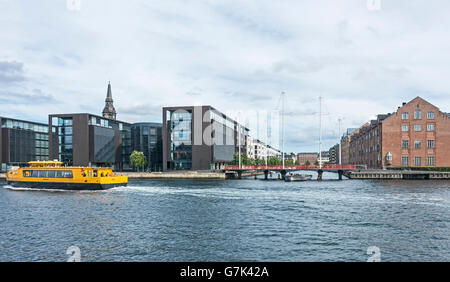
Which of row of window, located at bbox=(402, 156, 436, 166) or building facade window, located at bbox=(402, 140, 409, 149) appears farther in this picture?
building facade window, located at bbox=(402, 140, 409, 149)

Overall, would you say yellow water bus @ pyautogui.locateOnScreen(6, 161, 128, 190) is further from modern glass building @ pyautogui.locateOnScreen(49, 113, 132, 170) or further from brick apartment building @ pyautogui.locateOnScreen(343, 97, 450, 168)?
brick apartment building @ pyautogui.locateOnScreen(343, 97, 450, 168)

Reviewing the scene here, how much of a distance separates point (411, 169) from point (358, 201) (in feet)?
233

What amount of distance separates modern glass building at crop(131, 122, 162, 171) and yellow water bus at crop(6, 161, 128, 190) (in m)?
82.2

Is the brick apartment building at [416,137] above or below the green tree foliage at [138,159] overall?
above

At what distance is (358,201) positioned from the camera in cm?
4881

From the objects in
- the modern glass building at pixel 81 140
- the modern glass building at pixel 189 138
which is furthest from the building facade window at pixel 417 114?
the modern glass building at pixel 81 140

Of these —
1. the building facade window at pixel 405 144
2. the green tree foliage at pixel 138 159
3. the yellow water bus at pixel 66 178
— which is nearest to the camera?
the yellow water bus at pixel 66 178

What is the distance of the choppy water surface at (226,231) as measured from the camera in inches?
877

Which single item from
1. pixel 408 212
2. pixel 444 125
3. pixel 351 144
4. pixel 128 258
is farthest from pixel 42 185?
pixel 351 144

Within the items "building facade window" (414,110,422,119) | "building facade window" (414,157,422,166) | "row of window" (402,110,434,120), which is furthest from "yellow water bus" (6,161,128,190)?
"building facade window" (414,110,422,119)

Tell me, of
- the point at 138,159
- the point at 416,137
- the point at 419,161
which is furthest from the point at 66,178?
the point at 419,161

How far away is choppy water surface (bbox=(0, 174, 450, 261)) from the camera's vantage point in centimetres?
2227

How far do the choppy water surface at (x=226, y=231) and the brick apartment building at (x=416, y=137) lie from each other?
71.2 meters

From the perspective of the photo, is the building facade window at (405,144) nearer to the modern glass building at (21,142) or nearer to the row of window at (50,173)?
the row of window at (50,173)
